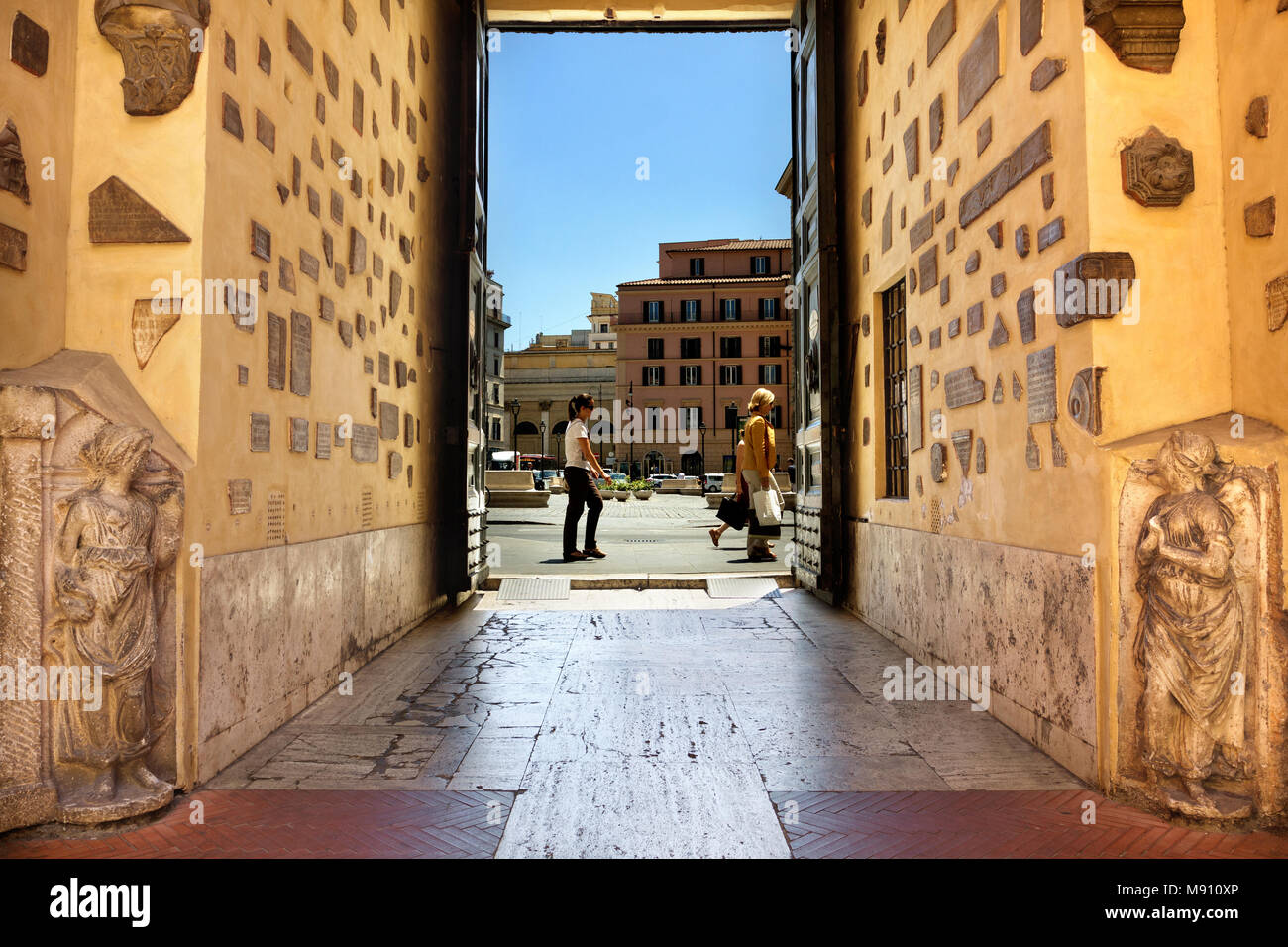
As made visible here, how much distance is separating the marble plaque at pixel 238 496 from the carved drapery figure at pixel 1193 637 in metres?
3.10

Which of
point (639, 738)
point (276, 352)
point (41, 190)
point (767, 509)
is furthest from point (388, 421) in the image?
point (767, 509)

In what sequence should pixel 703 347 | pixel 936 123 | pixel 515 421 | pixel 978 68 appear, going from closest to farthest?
pixel 978 68, pixel 936 123, pixel 703 347, pixel 515 421

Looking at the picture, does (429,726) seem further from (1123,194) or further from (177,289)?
(1123,194)

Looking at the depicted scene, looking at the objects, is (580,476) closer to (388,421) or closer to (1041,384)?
(388,421)

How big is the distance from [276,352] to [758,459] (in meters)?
5.90

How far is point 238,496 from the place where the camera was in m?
3.34

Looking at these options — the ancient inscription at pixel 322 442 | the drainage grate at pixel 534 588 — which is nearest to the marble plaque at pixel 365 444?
the ancient inscription at pixel 322 442

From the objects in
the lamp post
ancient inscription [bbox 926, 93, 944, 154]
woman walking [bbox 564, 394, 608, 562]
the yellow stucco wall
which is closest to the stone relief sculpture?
ancient inscription [bbox 926, 93, 944, 154]

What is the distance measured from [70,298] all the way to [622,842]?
2536 millimetres

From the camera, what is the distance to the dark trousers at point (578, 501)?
920 cm

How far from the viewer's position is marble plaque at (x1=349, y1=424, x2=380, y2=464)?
4.89 meters

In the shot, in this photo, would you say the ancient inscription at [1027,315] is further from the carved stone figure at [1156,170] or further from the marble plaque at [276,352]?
the marble plaque at [276,352]

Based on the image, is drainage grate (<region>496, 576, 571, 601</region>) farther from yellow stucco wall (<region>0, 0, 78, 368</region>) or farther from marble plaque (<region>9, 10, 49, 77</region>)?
marble plaque (<region>9, 10, 49, 77</region>)
